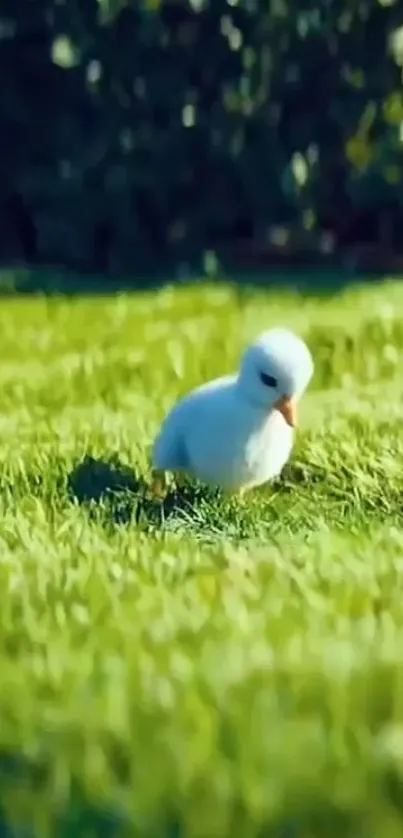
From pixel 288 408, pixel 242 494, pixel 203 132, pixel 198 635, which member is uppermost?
pixel 203 132

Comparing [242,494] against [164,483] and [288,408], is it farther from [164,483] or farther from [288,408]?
[288,408]

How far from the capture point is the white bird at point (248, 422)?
4383mm

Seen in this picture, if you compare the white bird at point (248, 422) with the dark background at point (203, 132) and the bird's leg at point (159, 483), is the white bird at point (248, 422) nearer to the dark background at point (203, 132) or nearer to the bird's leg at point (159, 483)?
the bird's leg at point (159, 483)

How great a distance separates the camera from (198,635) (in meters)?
3.24

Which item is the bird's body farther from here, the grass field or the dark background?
the dark background

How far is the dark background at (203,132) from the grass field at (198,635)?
4565 mm

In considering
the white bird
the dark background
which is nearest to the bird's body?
the white bird

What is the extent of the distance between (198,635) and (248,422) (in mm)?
1226

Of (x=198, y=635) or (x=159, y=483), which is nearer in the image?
(x=198, y=635)

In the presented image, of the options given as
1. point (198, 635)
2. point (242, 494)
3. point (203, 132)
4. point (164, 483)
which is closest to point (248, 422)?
point (242, 494)

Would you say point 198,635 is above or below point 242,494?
above

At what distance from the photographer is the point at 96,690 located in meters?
2.97

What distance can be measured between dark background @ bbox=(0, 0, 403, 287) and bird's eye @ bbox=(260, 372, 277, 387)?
5951 millimetres

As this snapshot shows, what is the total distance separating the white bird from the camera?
4.38 metres
